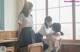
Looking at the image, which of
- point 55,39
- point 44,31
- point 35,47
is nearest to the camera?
point 35,47

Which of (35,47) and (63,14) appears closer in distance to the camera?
(35,47)

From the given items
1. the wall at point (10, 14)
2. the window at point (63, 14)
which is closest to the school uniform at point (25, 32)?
the window at point (63, 14)

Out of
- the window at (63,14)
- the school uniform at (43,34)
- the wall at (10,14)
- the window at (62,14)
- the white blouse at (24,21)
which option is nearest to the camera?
the white blouse at (24,21)

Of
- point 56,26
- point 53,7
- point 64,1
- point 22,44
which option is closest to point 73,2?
point 64,1

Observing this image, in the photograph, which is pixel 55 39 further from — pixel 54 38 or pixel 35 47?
pixel 35 47

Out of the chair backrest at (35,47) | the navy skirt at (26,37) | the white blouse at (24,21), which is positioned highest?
the white blouse at (24,21)

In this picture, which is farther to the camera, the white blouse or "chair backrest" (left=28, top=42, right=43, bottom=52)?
the white blouse

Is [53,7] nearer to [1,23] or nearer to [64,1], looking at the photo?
[64,1]

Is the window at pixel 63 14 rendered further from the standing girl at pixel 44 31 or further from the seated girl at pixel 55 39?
the seated girl at pixel 55 39

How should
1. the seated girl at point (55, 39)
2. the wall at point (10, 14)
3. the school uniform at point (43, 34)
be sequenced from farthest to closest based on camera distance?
the wall at point (10, 14) → the school uniform at point (43, 34) → the seated girl at point (55, 39)

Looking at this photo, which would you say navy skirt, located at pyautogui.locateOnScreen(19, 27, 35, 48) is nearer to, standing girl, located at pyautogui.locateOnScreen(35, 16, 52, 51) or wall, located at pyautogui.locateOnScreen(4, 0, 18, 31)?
standing girl, located at pyautogui.locateOnScreen(35, 16, 52, 51)

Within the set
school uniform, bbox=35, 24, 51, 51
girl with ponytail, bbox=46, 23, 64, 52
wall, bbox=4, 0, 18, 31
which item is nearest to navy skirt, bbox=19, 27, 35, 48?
school uniform, bbox=35, 24, 51, 51

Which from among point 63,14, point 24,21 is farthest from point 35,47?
point 63,14

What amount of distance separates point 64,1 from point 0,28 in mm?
1912
